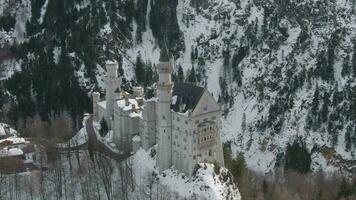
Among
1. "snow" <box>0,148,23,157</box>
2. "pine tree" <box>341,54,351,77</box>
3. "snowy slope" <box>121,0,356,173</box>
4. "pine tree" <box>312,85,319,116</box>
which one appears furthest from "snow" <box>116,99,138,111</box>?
"pine tree" <box>341,54,351,77</box>

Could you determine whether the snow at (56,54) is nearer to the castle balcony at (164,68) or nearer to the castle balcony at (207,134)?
the castle balcony at (164,68)

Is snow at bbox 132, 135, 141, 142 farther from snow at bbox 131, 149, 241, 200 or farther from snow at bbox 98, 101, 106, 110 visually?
snow at bbox 98, 101, 106, 110

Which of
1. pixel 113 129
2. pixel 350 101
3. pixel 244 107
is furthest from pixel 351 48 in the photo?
pixel 113 129

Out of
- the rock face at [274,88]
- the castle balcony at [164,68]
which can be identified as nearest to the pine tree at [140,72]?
the rock face at [274,88]

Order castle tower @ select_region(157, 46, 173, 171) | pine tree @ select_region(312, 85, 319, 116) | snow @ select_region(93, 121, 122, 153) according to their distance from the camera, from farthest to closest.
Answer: pine tree @ select_region(312, 85, 319, 116) → snow @ select_region(93, 121, 122, 153) → castle tower @ select_region(157, 46, 173, 171)

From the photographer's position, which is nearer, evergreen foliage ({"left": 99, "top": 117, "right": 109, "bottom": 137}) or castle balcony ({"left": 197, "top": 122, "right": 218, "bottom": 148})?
castle balcony ({"left": 197, "top": 122, "right": 218, "bottom": 148})

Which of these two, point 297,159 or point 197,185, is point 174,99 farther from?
point 297,159

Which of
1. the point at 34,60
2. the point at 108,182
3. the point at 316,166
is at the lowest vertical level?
the point at 316,166

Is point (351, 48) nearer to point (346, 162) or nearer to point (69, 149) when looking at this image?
point (346, 162)
